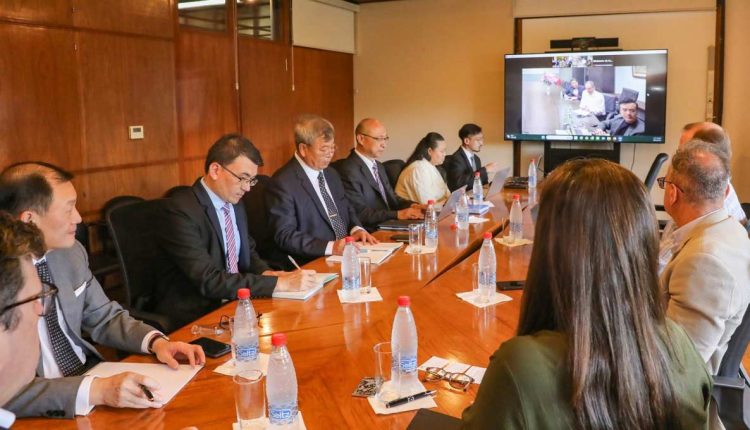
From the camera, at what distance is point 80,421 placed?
149 centimetres

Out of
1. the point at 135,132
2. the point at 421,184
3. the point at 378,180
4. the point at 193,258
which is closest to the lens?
the point at 193,258

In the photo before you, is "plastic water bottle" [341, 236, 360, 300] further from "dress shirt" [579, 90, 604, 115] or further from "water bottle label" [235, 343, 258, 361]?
"dress shirt" [579, 90, 604, 115]

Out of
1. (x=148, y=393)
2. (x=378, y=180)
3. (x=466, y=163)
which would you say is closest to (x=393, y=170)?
(x=466, y=163)

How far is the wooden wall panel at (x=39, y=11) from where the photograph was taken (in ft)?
11.7

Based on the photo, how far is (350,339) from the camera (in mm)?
1989

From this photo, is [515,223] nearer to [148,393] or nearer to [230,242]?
[230,242]

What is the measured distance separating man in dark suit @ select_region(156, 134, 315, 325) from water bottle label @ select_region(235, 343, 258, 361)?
69cm

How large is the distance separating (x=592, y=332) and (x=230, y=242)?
6.93 feet

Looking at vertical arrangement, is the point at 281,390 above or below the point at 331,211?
below

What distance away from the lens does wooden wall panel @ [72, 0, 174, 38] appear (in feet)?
13.2

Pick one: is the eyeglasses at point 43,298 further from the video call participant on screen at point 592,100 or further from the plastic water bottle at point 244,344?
the video call participant on screen at point 592,100

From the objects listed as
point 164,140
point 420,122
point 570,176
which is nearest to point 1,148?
point 164,140

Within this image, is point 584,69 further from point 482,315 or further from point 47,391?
point 47,391

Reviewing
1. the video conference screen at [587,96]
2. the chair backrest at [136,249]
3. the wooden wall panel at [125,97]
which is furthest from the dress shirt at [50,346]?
the video conference screen at [587,96]
